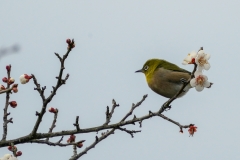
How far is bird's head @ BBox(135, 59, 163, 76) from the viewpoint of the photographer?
954 cm

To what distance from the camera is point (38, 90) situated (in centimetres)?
435

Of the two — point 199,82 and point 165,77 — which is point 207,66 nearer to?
point 199,82

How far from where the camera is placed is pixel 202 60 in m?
4.43

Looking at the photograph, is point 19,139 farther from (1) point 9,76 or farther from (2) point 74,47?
(2) point 74,47

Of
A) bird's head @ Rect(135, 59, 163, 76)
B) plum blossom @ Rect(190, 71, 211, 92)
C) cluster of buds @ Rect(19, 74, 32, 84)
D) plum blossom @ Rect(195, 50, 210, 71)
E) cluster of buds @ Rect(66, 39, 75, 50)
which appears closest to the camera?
cluster of buds @ Rect(66, 39, 75, 50)

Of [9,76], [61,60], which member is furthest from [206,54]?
[9,76]

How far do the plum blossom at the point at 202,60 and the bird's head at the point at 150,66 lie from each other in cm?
490

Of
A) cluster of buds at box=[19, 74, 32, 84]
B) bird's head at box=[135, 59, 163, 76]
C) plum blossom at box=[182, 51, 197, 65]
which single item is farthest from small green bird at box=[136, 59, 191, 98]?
cluster of buds at box=[19, 74, 32, 84]

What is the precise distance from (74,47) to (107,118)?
3.46 ft

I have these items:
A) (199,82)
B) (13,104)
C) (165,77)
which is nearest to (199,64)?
(199,82)

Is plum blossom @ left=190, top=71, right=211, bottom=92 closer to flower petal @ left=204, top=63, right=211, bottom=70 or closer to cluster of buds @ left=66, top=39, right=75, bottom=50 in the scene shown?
flower petal @ left=204, top=63, right=211, bottom=70

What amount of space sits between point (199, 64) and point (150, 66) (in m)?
5.39

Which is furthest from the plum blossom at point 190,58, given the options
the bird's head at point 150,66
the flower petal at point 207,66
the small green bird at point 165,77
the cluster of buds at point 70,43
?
the bird's head at point 150,66

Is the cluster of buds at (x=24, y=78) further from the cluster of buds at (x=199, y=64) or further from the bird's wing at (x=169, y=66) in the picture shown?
the bird's wing at (x=169, y=66)
